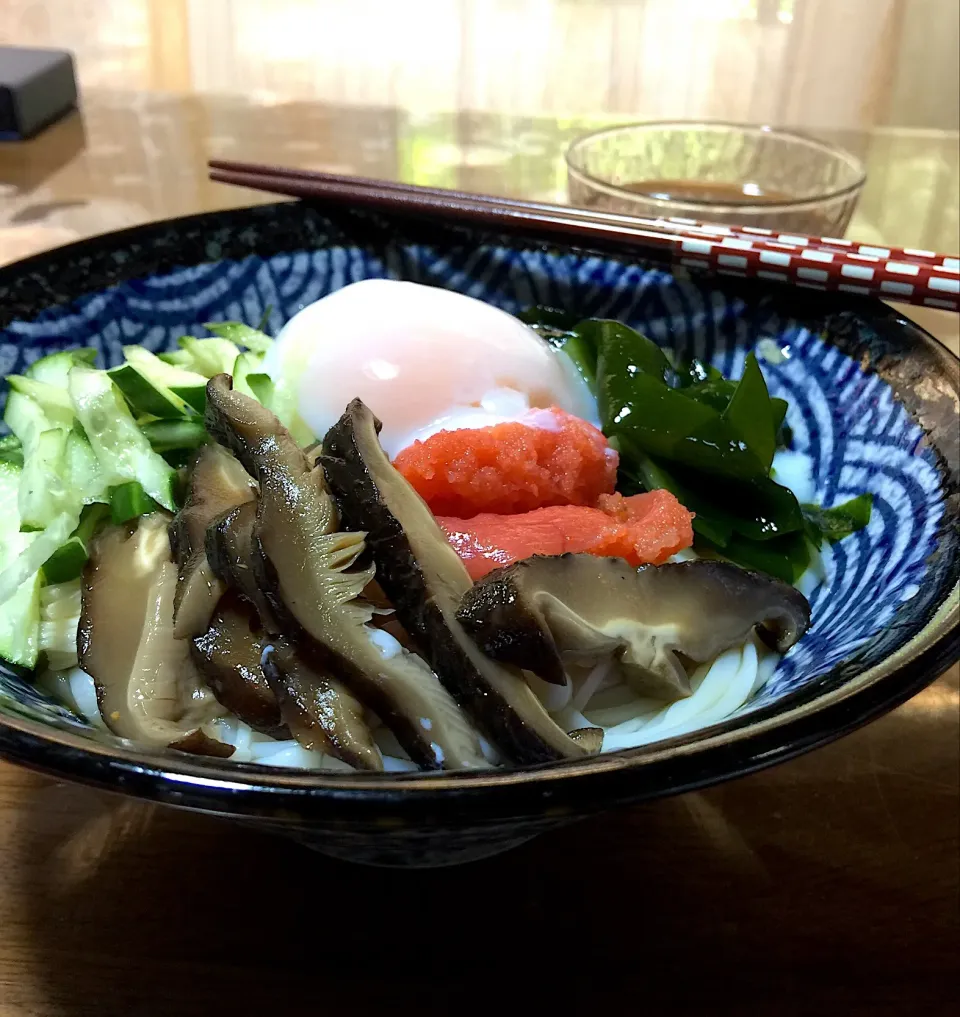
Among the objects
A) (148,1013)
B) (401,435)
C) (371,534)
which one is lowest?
(148,1013)

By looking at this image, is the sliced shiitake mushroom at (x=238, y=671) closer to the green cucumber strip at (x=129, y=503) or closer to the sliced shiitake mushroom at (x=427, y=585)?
the sliced shiitake mushroom at (x=427, y=585)

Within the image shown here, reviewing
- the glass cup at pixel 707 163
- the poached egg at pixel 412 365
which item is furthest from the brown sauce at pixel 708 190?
the poached egg at pixel 412 365

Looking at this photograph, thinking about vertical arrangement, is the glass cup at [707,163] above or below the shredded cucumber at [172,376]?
above

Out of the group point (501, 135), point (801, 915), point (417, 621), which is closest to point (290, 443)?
point (417, 621)

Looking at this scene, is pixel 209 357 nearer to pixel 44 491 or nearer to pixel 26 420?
pixel 26 420

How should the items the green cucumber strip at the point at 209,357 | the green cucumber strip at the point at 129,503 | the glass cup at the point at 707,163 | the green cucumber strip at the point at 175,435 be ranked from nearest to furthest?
the green cucumber strip at the point at 129,503 < the green cucumber strip at the point at 175,435 < the green cucumber strip at the point at 209,357 < the glass cup at the point at 707,163

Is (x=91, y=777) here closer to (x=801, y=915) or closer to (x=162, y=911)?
Answer: (x=162, y=911)
